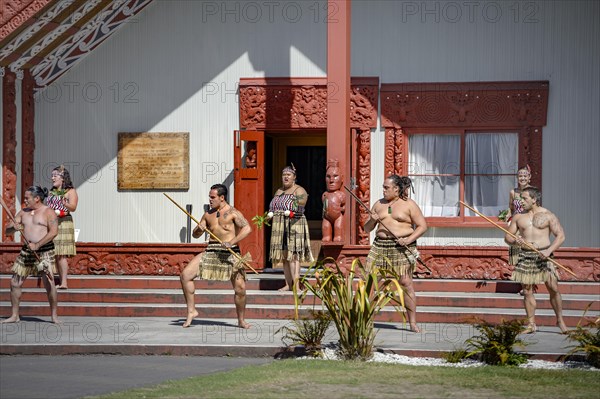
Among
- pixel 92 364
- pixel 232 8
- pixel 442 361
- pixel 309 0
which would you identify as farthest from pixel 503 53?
pixel 92 364

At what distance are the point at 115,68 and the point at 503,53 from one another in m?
6.54

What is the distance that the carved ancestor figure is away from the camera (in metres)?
16.8

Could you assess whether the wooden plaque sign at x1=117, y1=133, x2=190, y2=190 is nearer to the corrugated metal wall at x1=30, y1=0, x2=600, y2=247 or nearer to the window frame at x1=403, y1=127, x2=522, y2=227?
the corrugated metal wall at x1=30, y1=0, x2=600, y2=247

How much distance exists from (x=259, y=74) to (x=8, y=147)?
436 cm

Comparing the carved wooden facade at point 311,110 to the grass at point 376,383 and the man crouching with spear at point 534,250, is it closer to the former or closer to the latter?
the man crouching with spear at point 534,250

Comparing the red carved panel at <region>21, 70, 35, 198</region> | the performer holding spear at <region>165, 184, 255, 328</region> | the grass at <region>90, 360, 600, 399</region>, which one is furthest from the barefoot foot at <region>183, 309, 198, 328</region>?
the red carved panel at <region>21, 70, 35, 198</region>

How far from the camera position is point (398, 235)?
14.6 metres

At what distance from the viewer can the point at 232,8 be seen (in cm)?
1961

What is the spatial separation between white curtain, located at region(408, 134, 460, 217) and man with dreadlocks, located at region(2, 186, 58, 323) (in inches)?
263

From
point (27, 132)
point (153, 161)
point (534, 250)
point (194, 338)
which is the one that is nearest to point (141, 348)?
point (194, 338)

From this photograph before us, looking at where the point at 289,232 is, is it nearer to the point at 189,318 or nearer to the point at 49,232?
the point at 189,318

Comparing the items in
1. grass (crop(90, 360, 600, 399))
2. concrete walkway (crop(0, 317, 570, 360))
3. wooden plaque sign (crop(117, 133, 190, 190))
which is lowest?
grass (crop(90, 360, 600, 399))

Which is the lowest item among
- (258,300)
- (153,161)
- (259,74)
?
(258,300)

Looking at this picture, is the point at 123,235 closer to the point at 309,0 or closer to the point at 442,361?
the point at 309,0
